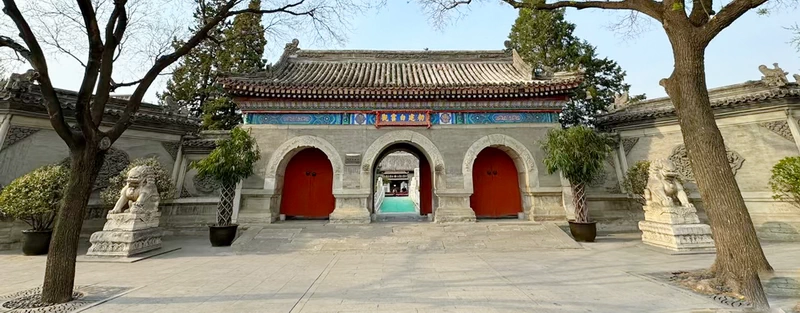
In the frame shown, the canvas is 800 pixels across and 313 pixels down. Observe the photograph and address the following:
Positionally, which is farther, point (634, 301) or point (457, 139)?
point (457, 139)

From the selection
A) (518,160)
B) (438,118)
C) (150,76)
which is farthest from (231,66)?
(518,160)

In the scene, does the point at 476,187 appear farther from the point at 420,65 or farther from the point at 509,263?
the point at 420,65

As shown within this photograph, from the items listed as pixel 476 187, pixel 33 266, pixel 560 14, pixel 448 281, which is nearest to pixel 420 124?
pixel 476 187

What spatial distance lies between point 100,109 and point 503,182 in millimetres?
9951

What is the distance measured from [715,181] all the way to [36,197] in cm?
1255

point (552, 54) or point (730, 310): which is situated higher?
point (552, 54)

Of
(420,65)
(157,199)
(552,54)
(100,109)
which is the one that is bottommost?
(157,199)

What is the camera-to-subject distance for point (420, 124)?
9.91 meters

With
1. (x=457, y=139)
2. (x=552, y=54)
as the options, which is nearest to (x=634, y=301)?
(x=457, y=139)

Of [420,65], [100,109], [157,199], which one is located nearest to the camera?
[100,109]

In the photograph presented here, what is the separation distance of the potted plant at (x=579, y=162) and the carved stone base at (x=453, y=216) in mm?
2566

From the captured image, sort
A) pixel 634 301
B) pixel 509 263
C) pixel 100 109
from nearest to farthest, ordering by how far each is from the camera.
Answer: pixel 634 301 → pixel 100 109 → pixel 509 263

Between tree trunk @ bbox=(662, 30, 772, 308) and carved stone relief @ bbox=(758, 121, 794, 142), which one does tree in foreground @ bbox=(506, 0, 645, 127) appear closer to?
carved stone relief @ bbox=(758, 121, 794, 142)

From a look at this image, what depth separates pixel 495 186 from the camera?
414 inches
